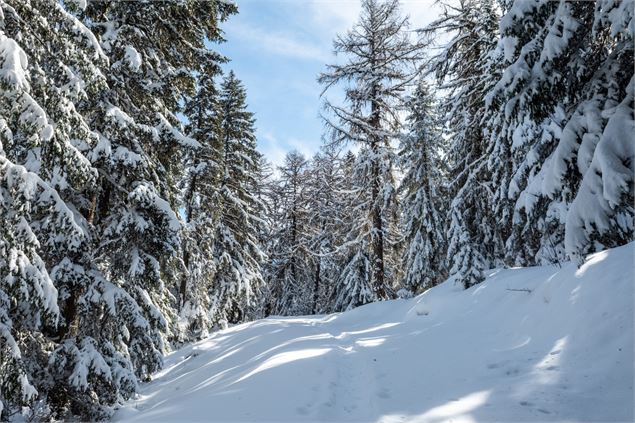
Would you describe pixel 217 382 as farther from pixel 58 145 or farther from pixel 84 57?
pixel 84 57

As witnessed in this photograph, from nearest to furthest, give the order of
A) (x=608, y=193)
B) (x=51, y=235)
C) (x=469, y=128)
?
(x=608, y=193) < (x=51, y=235) < (x=469, y=128)

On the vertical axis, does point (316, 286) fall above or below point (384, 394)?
above

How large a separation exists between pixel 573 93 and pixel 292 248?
2410 cm

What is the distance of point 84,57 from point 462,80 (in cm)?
1261

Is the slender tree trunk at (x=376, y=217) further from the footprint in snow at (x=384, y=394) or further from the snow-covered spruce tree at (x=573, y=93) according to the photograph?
the footprint in snow at (x=384, y=394)

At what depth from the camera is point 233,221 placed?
19.1 m

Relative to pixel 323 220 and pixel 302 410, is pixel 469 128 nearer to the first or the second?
pixel 302 410

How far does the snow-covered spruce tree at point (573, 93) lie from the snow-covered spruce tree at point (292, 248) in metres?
22.7

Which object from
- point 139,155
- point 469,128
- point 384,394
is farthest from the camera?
point 469,128

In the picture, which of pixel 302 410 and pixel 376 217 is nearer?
pixel 302 410

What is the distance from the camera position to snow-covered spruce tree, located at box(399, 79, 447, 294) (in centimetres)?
1958

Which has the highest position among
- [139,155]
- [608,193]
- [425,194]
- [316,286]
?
[425,194]

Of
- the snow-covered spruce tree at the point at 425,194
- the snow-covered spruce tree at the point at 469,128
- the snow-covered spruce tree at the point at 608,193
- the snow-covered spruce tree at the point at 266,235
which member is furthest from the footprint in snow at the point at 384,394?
the snow-covered spruce tree at the point at 266,235

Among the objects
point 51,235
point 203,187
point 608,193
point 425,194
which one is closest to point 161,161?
point 51,235
